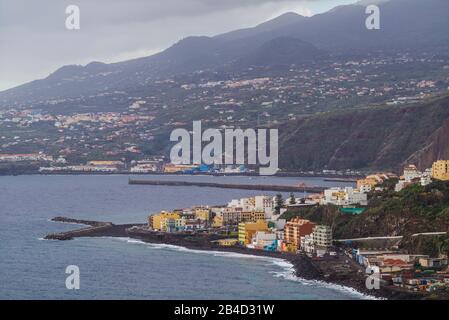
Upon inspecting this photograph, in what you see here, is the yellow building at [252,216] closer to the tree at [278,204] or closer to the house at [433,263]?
the tree at [278,204]

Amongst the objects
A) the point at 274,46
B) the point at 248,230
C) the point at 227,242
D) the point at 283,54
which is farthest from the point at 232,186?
the point at 274,46

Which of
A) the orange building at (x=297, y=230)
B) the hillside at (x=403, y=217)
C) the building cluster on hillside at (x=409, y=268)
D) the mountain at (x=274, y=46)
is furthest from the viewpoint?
the mountain at (x=274, y=46)

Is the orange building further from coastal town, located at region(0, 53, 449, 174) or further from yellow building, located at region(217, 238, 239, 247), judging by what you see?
coastal town, located at region(0, 53, 449, 174)

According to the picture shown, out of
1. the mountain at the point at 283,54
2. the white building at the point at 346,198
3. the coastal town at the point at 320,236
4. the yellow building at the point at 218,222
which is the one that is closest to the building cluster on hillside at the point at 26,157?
the mountain at the point at 283,54

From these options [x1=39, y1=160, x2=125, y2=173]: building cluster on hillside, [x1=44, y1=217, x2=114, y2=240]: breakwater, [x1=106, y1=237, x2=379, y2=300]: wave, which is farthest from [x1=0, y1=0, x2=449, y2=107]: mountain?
[x1=106, y1=237, x2=379, y2=300]: wave
